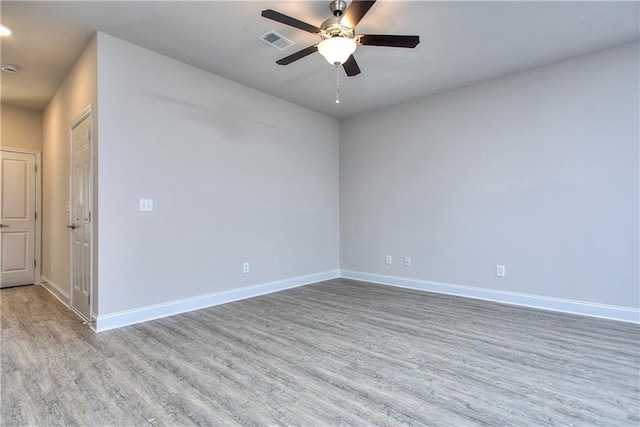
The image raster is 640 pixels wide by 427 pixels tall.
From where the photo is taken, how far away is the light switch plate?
10.8 feet

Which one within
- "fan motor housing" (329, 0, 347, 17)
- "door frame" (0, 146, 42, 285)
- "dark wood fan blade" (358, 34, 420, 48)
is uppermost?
"fan motor housing" (329, 0, 347, 17)

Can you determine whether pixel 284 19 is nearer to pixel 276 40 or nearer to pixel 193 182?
pixel 276 40

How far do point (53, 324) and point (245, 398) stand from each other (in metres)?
2.55

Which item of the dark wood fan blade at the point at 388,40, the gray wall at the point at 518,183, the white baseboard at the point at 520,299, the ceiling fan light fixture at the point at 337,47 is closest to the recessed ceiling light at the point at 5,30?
the ceiling fan light fixture at the point at 337,47

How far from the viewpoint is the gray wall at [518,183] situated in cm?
329

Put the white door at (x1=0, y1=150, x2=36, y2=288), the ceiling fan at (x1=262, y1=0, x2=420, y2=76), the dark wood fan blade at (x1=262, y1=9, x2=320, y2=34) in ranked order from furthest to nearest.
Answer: the white door at (x1=0, y1=150, x2=36, y2=288) → the ceiling fan at (x1=262, y1=0, x2=420, y2=76) → the dark wood fan blade at (x1=262, y1=9, x2=320, y2=34)

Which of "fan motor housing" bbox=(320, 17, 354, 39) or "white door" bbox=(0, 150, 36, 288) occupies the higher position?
"fan motor housing" bbox=(320, 17, 354, 39)

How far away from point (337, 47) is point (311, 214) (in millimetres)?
3074

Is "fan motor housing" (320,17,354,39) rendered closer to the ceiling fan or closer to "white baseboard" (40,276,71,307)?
the ceiling fan

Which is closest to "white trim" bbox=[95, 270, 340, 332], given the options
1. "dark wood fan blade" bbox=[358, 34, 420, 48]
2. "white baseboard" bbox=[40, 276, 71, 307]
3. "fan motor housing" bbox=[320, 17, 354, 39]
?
"white baseboard" bbox=[40, 276, 71, 307]

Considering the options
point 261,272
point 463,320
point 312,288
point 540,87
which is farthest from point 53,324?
point 540,87

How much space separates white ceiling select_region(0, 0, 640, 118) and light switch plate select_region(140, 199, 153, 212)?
156 cm

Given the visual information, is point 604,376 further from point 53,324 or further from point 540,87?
point 53,324

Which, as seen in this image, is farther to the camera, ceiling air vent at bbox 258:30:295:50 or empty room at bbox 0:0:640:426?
ceiling air vent at bbox 258:30:295:50
